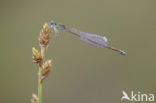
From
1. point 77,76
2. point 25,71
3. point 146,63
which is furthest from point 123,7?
point 25,71

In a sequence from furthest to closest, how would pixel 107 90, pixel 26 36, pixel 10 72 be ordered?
pixel 26 36 < pixel 10 72 < pixel 107 90

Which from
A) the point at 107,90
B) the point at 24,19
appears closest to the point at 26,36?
the point at 24,19

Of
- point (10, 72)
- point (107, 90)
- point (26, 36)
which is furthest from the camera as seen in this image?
point (26, 36)

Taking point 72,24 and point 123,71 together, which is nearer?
point 123,71

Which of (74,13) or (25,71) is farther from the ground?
(74,13)

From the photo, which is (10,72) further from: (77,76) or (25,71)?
(77,76)

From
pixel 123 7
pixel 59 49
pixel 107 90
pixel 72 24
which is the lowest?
pixel 107 90

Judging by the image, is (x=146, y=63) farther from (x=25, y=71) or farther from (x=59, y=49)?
(x=25, y=71)
